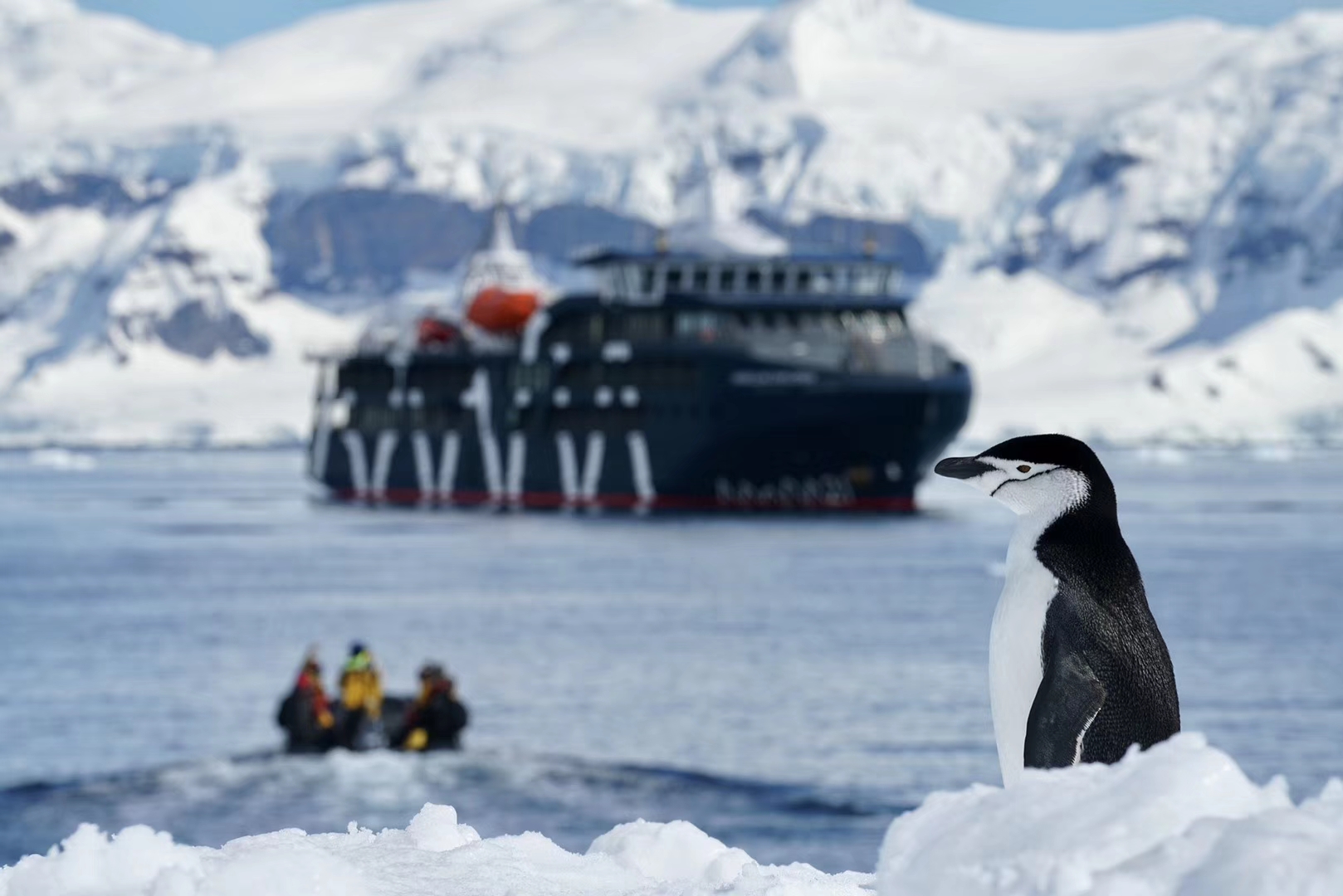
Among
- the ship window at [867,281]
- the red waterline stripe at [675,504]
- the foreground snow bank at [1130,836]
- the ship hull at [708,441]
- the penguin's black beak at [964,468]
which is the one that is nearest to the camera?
the foreground snow bank at [1130,836]

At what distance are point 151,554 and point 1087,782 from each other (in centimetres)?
7526

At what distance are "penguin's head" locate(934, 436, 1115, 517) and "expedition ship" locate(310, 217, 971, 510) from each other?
71777 mm

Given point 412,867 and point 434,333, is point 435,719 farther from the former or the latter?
point 434,333

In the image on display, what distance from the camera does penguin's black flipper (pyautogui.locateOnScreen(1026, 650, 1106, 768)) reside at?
691 centimetres

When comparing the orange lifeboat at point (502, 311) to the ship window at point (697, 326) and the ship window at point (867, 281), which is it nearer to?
the ship window at point (697, 326)

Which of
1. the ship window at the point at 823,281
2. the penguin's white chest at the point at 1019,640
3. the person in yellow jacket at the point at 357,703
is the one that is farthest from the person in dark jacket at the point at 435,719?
the ship window at the point at 823,281

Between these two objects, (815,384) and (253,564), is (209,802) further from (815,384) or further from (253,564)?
(815,384)

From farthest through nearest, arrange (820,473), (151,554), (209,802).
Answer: (820,473), (151,554), (209,802)

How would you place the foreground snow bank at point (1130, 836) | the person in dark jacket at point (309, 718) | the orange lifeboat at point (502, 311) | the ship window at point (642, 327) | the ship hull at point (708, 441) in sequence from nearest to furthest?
the foreground snow bank at point (1130, 836)
the person in dark jacket at point (309, 718)
the ship hull at point (708, 441)
the ship window at point (642, 327)
the orange lifeboat at point (502, 311)

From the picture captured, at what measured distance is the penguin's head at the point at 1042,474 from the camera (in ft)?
23.5

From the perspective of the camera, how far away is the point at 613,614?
51.2m

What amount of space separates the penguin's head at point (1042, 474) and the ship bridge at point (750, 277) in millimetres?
75210

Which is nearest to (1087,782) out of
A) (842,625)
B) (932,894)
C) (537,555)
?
(932,894)

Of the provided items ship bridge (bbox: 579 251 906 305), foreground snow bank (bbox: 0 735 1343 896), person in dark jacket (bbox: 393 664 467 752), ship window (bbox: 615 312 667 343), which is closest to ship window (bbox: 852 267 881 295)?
ship bridge (bbox: 579 251 906 305)
